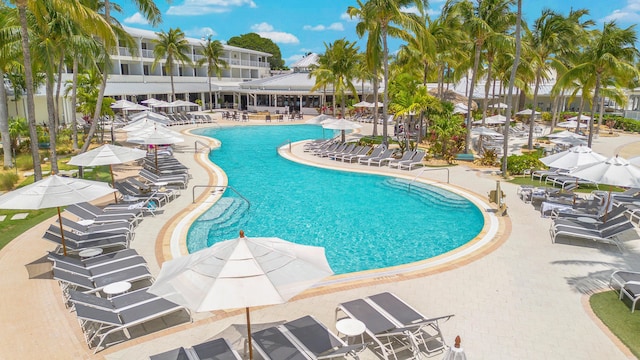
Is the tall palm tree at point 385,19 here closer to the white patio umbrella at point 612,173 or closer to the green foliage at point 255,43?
the white patio umbrella at point 612,173

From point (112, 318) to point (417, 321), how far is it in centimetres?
497

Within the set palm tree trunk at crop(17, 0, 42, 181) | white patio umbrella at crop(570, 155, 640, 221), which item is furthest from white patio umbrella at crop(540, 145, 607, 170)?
palm tree trunk at crop(17, 0, 42, 181)

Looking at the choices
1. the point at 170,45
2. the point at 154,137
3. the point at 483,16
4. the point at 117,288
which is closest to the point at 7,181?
the point at 154,137

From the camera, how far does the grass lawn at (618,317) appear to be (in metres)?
7.04

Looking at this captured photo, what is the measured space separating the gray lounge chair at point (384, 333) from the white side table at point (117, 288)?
13.4ft

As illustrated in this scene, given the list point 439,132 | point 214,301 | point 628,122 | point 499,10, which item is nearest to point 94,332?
point 214,301

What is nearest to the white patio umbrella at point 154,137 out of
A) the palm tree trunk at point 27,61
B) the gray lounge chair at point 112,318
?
the palm tree trunk at point 27,61

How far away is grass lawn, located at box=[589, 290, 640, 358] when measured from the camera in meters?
7.04

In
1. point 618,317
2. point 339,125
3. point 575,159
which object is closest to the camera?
point 618,317

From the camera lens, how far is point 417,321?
268 inches

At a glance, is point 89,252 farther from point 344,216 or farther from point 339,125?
point 339,125

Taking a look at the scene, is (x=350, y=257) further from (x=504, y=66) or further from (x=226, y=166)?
(x=504, y=66)

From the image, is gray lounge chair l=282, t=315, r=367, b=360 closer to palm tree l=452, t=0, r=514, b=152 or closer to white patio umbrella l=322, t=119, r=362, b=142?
palm tree l=452, t=0, r=514, b=152

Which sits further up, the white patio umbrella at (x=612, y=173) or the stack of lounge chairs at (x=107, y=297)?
the white patio umbrella at (x=612, y=173)
